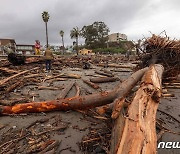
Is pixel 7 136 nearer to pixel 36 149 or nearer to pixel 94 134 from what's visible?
pixel 36 149

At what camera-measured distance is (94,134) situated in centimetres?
385

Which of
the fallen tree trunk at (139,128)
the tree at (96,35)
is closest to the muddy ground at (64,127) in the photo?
the fallen tree trunk at (139,128)

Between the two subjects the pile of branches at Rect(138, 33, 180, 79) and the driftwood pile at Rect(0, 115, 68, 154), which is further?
the pile of branches at Rect(138, 33, 180, 79)

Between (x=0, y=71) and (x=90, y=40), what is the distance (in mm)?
63400

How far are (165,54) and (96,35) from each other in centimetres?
6411

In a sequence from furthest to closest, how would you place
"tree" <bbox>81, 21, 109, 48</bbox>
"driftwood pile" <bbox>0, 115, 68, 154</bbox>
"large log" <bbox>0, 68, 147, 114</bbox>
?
1. "tree" <bbox>81, 21, 109, 48</bbox>
2. "large log" <bbox>0, 68, 147, 114</bbox>
3. "driftwood pile" <bbox>0, 115, 68, 154</bbox>

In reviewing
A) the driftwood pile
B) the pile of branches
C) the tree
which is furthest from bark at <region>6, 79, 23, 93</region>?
the tree

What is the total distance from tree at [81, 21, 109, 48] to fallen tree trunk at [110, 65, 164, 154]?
6709cm

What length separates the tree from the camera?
230ft

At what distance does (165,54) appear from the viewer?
A: 28.3ft

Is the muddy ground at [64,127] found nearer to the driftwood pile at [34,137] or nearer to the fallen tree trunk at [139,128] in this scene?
the driftwood pile at [34,137]

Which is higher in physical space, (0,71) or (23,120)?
(0,71)

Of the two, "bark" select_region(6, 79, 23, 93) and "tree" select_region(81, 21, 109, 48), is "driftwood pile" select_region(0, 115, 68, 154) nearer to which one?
"bark" select_region(6, 79, 23, 93)

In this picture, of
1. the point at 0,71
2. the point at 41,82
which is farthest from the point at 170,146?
the point at 0,71
